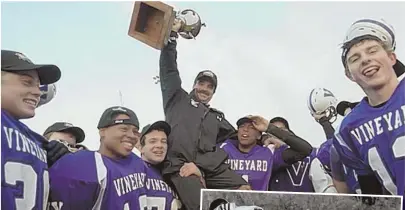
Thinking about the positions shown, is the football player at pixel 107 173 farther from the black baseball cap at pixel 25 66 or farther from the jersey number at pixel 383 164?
the jersey number at pixel 383 164

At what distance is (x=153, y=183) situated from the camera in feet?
7.70

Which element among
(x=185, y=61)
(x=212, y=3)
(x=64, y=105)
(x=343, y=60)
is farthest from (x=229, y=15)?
(x=64, y=105)

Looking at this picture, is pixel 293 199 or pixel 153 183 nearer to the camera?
pixel 293 199

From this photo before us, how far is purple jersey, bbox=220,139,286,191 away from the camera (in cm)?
231

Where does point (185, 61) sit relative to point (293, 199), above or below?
above

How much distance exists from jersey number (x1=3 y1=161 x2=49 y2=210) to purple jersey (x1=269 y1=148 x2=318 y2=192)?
80 cm

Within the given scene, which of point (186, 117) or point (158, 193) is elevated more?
point (186, 117)

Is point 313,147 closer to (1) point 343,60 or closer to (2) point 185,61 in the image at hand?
(1) point 343,60

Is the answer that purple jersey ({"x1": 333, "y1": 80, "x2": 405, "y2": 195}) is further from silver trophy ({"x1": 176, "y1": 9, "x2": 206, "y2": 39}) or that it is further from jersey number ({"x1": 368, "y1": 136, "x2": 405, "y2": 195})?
silver trophy ({"x1": 176, "y1": 9, "x2": 206, "y2": 39})

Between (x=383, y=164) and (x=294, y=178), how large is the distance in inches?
12.1

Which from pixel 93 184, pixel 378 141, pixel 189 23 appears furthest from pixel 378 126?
pixel 93 184

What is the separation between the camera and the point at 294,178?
232 centimetres

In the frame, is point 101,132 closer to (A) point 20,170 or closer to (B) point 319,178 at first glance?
(A) point 20,170

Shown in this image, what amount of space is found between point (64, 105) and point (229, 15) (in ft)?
2.09
